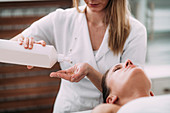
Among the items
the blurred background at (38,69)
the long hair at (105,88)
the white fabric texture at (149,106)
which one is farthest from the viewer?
the blurred background at (38,69)

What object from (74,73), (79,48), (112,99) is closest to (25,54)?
(74,73)

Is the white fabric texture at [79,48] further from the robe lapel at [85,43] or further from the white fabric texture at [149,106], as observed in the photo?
the white fabric texture at [149,106]

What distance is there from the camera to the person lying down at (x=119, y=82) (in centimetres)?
112

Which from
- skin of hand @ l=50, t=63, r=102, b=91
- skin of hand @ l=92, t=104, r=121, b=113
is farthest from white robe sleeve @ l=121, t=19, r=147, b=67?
skin of hand @ l=92, t=104, r=121, b=113

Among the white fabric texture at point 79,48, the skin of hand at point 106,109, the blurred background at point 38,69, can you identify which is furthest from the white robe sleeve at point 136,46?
the blurred background at point 38,69

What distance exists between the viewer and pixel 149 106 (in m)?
0.84

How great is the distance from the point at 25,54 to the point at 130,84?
23.1 inches

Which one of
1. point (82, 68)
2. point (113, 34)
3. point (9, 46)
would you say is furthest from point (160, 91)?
point (9, 46)

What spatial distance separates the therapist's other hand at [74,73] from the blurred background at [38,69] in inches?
46.1

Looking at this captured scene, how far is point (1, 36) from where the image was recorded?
232 centimetres

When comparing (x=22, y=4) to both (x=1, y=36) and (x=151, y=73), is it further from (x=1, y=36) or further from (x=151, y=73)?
(x=151, y=73)

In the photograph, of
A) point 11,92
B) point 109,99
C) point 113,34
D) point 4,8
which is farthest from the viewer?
point 11,92

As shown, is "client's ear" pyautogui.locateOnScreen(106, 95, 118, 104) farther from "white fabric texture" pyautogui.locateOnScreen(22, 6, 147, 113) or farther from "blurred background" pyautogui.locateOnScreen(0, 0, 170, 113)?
"blurred background" pyautogui.locateOnScreen(0, 0, 170, 113)

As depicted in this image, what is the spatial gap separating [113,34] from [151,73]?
127 centimetres
